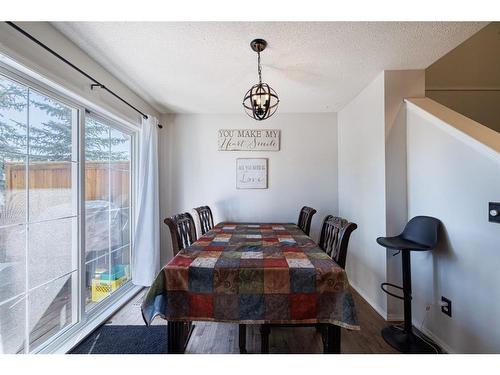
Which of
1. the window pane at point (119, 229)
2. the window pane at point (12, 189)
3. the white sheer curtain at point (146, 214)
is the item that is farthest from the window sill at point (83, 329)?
the window pane at point (12, 189)

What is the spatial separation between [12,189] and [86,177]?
23.4 inches

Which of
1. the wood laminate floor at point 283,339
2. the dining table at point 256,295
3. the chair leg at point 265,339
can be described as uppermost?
the dining table at point 256,295

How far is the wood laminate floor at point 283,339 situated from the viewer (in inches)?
60.8

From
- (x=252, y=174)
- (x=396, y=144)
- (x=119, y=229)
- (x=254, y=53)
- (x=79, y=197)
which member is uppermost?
(x=254, y=53)

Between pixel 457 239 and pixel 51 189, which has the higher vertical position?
pixel 51 189

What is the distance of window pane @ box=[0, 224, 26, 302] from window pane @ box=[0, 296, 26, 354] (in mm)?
57

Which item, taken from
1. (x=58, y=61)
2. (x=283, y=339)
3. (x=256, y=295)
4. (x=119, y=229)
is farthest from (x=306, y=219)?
(x=58, y=61)

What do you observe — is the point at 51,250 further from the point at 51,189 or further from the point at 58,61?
the point at 58,61

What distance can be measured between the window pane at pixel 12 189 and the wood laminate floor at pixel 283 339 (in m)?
1.23

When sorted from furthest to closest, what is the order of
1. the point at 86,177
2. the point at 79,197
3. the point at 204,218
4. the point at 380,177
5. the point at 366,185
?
the point at 204,218, the point at 366,185, the point at 380,177, the point at 86,177, the point at 79,197

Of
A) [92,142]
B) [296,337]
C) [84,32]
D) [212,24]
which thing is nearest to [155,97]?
[92,142]

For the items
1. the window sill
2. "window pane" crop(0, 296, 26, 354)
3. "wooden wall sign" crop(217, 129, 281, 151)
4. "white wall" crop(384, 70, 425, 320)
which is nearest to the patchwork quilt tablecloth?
"window pane" crop(0, 296, 26, 354)

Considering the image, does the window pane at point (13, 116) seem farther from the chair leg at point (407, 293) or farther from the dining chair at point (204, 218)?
the chair leg at point (407, 293)

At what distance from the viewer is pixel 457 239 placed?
4.78 feet
